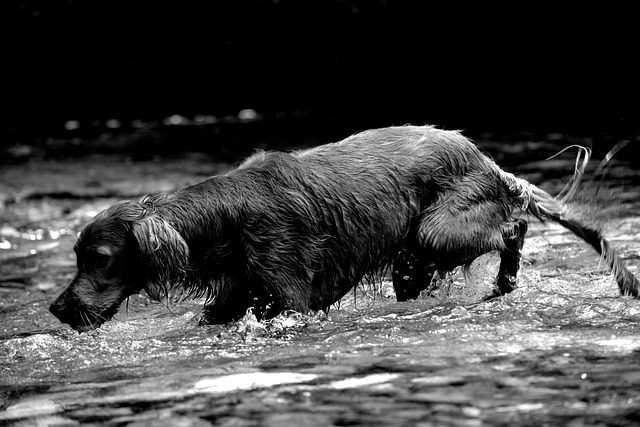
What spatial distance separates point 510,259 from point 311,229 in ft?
4.72

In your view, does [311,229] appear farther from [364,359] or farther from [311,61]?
[311,61]

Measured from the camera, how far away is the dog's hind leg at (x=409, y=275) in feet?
20.9

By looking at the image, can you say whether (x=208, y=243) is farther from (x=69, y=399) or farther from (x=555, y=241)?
(x=555, y=241)

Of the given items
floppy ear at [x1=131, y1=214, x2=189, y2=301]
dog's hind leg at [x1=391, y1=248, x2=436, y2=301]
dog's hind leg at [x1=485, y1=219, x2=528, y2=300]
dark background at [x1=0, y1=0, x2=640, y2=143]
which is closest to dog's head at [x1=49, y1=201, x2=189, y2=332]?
floppy ear at [x1=131, y1=214, x2=189, y2=301]

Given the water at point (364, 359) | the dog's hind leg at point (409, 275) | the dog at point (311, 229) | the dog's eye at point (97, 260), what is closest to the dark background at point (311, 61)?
the water at point (364, 359)

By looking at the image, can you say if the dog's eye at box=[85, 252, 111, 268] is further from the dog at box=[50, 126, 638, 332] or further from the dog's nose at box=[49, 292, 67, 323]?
the dog's nose at box=[49, 292, 67, 323]

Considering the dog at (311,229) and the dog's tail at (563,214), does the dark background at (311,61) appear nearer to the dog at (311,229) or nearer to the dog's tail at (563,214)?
the dog's tail at (563,214)

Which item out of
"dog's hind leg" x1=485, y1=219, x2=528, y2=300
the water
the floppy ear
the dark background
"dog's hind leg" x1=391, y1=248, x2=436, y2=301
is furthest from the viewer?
the dark background

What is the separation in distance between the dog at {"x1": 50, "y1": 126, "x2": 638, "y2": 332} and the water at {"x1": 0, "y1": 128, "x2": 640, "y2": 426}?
0.74 ft

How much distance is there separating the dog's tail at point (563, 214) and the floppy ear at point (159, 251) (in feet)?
6.81

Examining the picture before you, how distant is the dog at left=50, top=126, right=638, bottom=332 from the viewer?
5684mm

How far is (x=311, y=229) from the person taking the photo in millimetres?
6000

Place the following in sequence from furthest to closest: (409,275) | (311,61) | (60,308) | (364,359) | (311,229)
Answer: (311,61), (409,275), (311,229), (60,308), (364,359)

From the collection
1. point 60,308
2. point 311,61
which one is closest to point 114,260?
point 60,308
